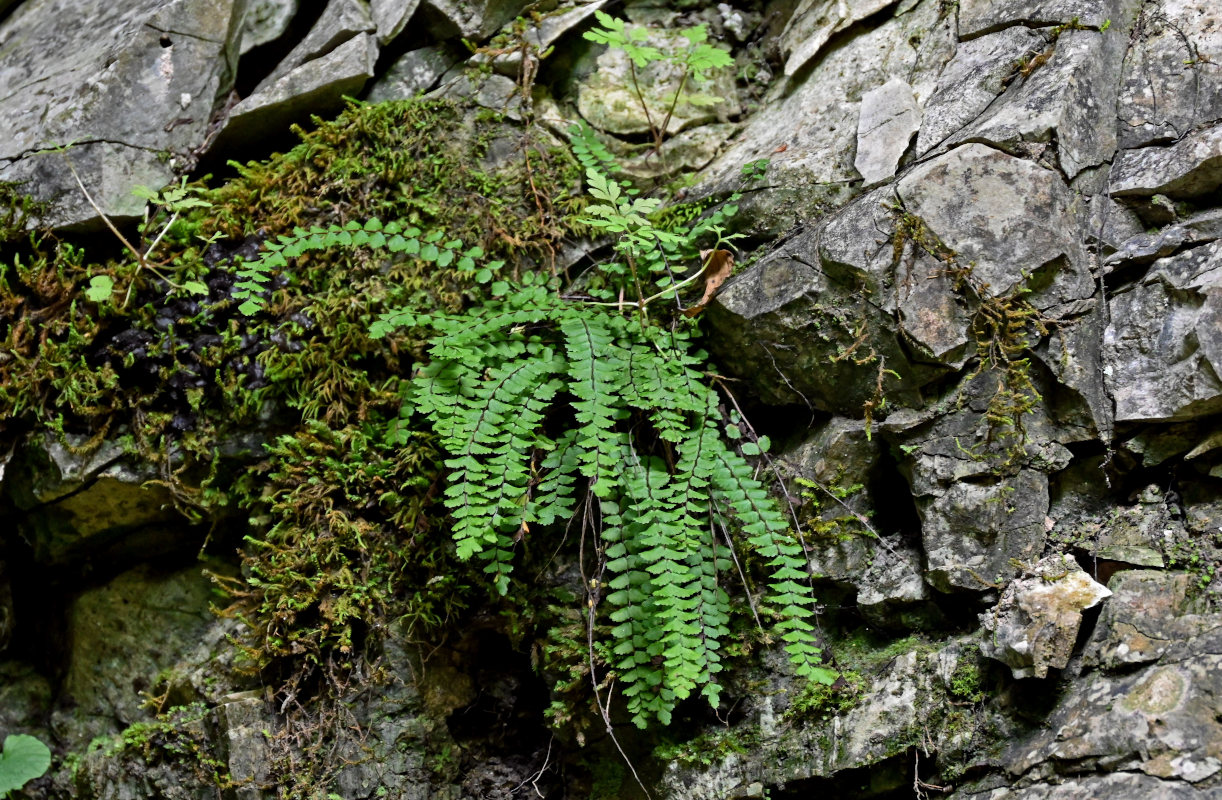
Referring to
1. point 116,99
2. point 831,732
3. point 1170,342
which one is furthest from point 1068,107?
→ point 116,99

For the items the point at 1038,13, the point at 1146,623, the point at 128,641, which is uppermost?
the point at 1038,13

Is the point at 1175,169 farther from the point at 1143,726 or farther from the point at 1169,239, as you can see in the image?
the point at 1143,726

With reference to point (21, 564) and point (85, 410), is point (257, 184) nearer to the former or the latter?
point (85, 410)

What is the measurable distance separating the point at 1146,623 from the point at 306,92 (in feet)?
13.3

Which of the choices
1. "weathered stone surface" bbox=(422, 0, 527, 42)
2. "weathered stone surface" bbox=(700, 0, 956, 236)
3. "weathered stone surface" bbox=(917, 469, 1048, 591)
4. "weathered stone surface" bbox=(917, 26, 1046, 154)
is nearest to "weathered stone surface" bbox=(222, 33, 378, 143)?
"weathered stone surface" bbox=(422, 0, 527, 42)

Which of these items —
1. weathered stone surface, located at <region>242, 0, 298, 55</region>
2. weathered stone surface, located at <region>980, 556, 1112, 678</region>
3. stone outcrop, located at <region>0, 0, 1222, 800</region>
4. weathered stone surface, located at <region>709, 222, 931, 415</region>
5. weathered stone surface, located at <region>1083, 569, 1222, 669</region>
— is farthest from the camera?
weathered stone surface, located at <region>242, 0, 298, 55</region>

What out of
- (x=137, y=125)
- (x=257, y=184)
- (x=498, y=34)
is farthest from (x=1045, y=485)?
(x=137, y=125)

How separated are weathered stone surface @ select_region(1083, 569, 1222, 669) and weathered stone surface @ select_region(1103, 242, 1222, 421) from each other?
1.79ft

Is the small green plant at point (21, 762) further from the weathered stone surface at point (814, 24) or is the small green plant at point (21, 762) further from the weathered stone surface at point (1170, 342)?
the weathered stone surface at point (814, 24)

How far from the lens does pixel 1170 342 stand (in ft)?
8.64

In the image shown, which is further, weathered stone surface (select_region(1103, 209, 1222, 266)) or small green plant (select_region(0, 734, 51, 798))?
small green plant (select_region(0, 734, 51, 798))

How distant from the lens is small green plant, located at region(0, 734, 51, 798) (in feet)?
10.4

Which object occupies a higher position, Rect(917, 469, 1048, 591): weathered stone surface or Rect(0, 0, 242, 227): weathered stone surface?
Rect(0, 0, 242, 227): weathered stone surface

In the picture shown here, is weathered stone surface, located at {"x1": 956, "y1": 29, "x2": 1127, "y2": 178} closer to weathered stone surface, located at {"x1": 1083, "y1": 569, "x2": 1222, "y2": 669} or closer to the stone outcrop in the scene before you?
the stone outcrop
